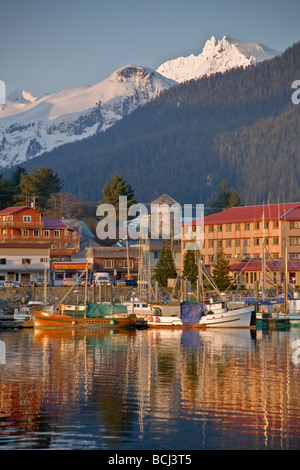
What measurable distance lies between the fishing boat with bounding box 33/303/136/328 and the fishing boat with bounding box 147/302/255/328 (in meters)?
3.58

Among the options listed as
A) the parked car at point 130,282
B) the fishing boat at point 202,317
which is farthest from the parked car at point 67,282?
the fishing boat at point 202,317

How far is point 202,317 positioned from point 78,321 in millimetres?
13633

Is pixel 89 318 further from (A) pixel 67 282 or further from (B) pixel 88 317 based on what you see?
(A) pixel 67 282

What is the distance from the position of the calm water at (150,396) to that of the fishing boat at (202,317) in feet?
47.2

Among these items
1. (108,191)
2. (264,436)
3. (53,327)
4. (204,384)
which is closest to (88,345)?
(53,327)

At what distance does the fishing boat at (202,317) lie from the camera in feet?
269

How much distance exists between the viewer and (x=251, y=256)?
12044 cm

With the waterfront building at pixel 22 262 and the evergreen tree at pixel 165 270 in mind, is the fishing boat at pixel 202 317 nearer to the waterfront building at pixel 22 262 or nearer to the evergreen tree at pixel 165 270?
the evergreen tree at pixel 165 270

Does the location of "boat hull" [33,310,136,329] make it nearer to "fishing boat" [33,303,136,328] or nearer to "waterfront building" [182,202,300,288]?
"fishing boat" [33,303,136,328]

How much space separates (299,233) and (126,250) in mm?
29197

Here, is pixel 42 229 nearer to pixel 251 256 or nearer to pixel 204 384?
pixel 251 256

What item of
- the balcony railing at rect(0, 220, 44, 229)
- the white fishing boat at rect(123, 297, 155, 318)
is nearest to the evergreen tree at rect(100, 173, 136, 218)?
the balcony railing at rect(0, 220, 44, 229)

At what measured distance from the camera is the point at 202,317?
82.7 m

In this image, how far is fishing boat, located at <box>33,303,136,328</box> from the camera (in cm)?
8200
